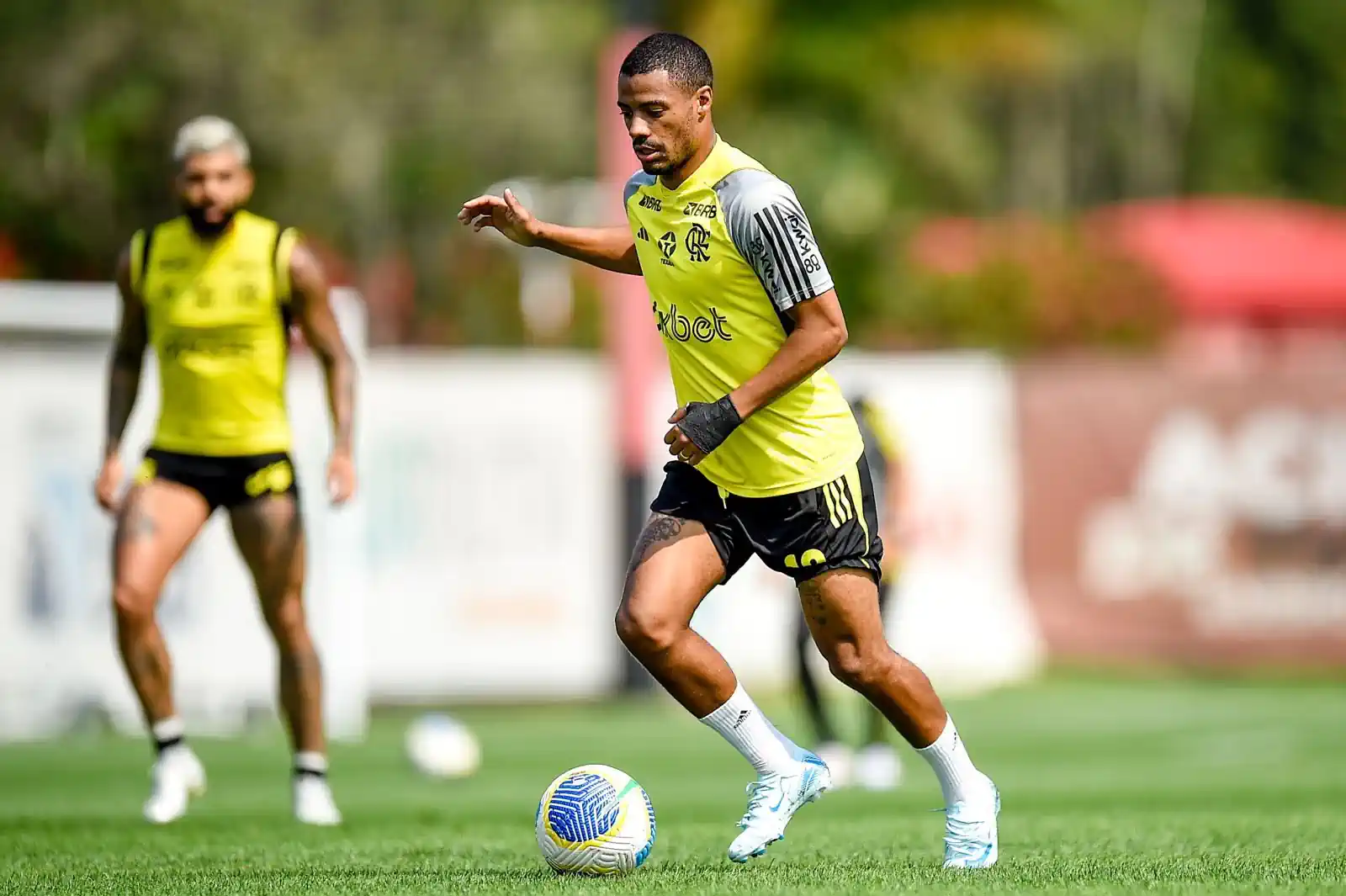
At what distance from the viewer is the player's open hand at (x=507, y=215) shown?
7.71 m

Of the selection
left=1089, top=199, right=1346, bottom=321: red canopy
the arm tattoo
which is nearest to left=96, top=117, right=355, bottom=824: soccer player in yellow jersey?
the arm tattoo

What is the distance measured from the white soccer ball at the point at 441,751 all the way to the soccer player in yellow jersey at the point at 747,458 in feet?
17.6

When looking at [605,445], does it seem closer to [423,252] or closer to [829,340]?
[829,340]

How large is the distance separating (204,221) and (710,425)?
3441mm

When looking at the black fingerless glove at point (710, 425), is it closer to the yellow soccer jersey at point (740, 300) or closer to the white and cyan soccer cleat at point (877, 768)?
the yellow soccer jersey at point (740, 300)

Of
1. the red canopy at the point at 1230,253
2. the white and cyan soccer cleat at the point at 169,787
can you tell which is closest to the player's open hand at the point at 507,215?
the white and cyan soccer cleat at the point at 169,787

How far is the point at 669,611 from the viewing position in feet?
23.4

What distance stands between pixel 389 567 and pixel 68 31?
601 cm

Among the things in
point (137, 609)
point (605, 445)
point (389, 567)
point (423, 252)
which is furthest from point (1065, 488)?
point (423, 252)

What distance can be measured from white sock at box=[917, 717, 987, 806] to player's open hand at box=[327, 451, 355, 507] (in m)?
3.14

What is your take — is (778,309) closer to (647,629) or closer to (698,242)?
(698,242)

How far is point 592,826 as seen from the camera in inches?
282

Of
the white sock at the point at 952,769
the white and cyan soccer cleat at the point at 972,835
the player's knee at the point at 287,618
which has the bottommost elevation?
the white and cyan soccer cleat at the point at 972,835

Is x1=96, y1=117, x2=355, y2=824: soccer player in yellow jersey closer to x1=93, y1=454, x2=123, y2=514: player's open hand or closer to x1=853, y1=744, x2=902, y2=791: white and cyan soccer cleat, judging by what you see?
x1=93, y1=454, x2=123, y2=514: player's open hand
